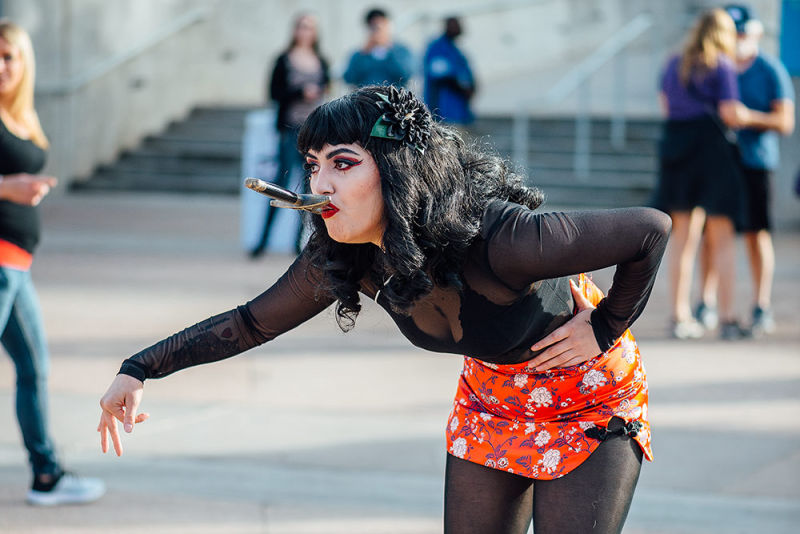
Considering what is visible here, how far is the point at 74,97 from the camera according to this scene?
14836mm

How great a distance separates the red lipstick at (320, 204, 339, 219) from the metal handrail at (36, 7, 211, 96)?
505 inches

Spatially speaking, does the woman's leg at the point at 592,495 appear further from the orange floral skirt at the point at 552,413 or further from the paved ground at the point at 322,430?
the paved ground at the point at 322,430

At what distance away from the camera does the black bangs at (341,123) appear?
251cm

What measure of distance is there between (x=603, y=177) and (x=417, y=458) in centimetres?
908

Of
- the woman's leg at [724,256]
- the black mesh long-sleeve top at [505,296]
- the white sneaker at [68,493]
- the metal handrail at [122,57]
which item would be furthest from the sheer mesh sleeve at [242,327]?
the metal handrail at [122,57]

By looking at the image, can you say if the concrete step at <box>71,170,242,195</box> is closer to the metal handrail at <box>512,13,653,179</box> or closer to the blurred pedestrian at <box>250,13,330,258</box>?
the metal handrail at <box>512,13,653,179</box>

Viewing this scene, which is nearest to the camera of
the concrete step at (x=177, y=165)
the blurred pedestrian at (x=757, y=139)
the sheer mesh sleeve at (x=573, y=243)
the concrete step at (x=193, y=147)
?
the sheer mesh sleeve at (x=573, y=243)

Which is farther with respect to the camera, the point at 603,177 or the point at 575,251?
the point at 603,177

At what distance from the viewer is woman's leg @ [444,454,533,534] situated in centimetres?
278

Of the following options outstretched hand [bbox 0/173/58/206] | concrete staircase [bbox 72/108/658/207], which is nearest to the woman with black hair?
outstretched hand [bbox 0/173/58/206]

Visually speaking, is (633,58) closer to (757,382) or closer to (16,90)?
(757,382)

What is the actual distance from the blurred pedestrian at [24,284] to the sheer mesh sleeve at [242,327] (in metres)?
1.64

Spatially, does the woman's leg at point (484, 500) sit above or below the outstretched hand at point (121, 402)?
below

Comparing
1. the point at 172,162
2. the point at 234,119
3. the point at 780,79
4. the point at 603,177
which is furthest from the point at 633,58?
the point at 780,79
